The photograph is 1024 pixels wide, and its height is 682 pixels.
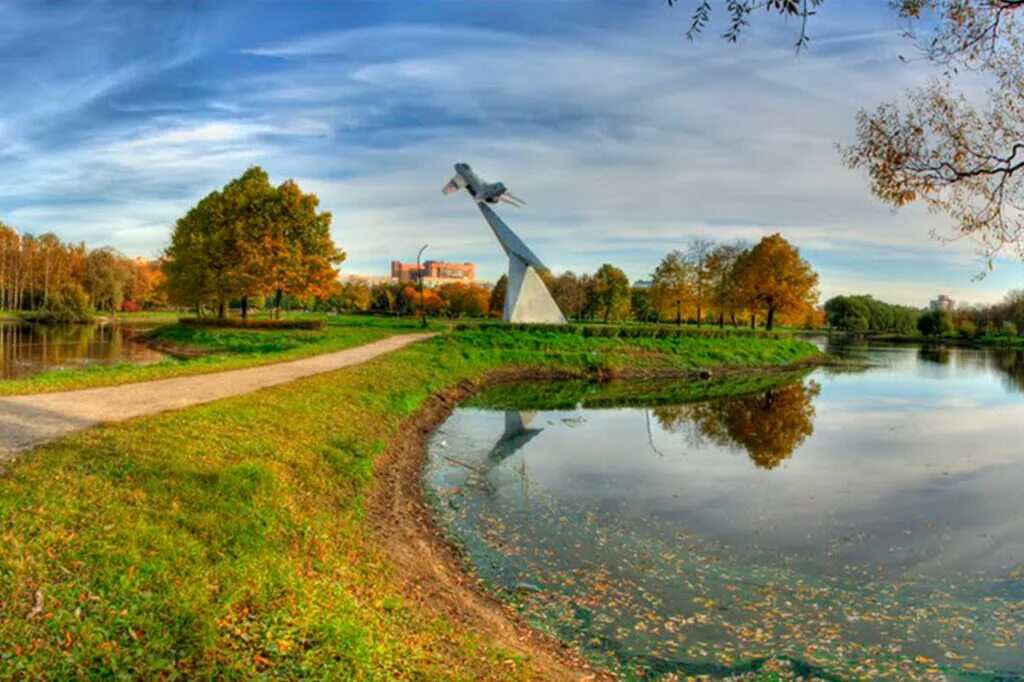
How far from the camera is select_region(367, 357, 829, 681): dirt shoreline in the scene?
20.0ft

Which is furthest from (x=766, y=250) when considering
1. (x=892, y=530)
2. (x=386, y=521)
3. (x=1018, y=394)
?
(x=386, y=521)

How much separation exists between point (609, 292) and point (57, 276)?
61345 millimetres

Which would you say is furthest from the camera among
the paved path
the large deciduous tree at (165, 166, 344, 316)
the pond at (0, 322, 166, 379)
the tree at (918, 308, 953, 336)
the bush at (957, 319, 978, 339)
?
the tree at (918, 308, 953, 336)

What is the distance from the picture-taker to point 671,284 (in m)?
70.3

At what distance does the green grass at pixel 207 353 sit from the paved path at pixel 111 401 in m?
0.60

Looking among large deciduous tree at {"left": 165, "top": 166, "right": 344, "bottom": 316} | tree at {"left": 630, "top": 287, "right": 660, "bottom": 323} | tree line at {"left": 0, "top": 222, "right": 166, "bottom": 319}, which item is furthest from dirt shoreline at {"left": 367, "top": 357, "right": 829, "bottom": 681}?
tree at {"left": 630, "top": 287, "right": 660, "bottom": 323}

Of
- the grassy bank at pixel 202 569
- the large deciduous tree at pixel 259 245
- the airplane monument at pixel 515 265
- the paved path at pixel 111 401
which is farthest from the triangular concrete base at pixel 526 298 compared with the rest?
the grassy bank at pixel 202 569

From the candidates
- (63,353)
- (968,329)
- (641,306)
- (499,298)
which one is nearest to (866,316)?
(968,329)

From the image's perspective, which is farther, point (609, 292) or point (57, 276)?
point (609, 292)

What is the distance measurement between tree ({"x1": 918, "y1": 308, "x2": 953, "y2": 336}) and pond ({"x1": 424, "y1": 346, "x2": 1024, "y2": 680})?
91149 mm

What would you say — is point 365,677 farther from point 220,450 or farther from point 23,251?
point 23,251

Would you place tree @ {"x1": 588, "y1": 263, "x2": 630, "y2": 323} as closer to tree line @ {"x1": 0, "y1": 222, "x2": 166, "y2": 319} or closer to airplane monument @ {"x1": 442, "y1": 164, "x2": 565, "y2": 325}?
airplane monument @ {"x1": 442, "y1": 164, "x2": 565, "y2": 325}

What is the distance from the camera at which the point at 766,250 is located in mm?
55562

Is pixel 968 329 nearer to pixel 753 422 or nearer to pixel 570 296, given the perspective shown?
pixel 570 296
